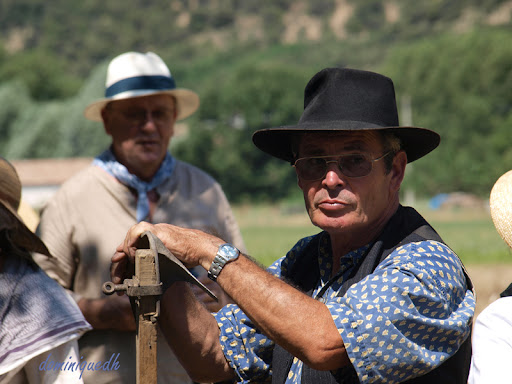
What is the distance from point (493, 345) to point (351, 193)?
2.50ft

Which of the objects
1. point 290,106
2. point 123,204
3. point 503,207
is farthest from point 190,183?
point 290,106

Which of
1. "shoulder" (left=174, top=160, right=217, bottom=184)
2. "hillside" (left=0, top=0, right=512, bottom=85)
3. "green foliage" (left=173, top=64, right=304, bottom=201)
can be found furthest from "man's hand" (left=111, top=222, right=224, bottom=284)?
"hillside" (left=0, top=0, right=512, bottom=85)

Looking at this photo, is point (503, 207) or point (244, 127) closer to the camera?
point (503, 207)

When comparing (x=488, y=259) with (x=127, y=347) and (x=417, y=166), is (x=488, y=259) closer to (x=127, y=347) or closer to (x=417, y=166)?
(x=127, y=347)

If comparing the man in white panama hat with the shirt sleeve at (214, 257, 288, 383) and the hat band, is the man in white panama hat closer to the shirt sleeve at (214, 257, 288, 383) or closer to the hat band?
the hat band

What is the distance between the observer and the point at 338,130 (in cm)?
261

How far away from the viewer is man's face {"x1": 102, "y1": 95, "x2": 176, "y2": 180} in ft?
13.9

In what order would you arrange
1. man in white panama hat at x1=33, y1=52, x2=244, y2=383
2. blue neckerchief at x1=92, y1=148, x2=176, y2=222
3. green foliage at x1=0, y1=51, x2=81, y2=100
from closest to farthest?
1. man in white panama hat at x1=33, y1=52, x2=244, y2=383
2. blue neckerchief at x1=92, y1=148, x2=176, y2=222
3. green foliage at x1=0, y1=51, x2=81, y2=100

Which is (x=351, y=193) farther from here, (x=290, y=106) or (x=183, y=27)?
(x=183, y=27)

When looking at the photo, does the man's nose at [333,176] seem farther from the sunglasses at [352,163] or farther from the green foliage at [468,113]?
the green foliage at [468,113]

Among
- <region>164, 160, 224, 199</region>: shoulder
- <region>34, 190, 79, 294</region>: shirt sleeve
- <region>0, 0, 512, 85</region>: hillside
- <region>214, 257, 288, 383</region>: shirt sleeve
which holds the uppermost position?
<region>0, 0, 512, 85</region>: hillside

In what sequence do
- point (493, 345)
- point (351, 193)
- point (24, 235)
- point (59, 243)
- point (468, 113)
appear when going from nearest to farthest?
1. point (493, 345)
2. point (351, 193)
3. point (24, 235)
4. point (59, 243)
5. point (468, 113)

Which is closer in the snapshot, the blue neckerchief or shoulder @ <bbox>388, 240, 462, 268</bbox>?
shoulder @ <bbox>388, 240, 462, 268</bbox>

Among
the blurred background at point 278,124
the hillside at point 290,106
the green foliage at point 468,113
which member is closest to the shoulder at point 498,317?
the blurred background at point 278,124
